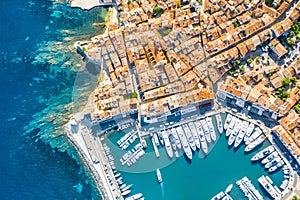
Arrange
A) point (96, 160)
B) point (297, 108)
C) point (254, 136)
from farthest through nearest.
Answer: point (96, 160) → point (254, 136) → point (297, 108)

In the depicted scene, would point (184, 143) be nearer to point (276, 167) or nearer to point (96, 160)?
point (96, 160)

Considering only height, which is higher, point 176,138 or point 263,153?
point 176,138

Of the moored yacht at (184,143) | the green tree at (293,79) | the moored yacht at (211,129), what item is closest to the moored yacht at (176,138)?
the moored yacht at (184,143)

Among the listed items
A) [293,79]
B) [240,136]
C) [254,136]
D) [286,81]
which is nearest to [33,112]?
[240,136]

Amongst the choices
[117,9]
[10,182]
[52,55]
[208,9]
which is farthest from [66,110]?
[208,9]

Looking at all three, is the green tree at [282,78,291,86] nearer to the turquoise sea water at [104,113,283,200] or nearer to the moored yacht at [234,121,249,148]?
the moored yacht at [234,121,249,148]

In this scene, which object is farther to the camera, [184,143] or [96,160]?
[96,160]
